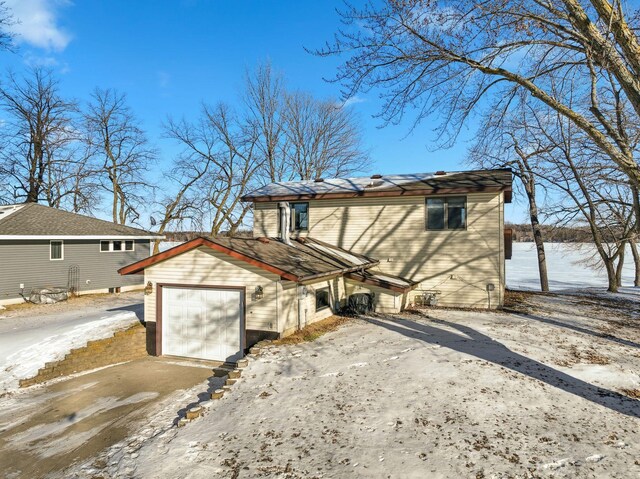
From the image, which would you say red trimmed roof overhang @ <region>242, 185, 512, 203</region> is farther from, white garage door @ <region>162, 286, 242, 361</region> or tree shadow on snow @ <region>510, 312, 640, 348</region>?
white garage door @ <region>162, 286, 242, 361</region>

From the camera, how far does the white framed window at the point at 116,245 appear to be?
73.3ft

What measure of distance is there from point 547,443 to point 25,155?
3636 cm

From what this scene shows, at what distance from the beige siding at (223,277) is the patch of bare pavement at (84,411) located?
182cm

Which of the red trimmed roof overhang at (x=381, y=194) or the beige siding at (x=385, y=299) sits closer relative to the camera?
the beige siding at (x=385, y=299)

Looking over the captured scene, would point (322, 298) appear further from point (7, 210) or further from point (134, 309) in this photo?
point (7, 210)

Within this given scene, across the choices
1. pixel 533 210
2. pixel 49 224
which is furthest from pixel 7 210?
pixel 533 210

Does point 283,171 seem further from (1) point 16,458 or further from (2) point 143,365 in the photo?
(1) point 16,458

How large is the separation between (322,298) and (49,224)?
15.9 m

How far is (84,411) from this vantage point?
306 inches

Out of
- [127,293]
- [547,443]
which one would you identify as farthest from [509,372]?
[127,293]

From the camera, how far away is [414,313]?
13.2 meters

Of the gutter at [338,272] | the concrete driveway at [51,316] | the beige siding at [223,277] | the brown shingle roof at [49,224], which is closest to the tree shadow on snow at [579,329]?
the gutter at [338,272]

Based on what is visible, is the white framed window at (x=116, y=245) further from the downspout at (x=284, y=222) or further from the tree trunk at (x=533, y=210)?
the tree trunk at (x=533, y=210)

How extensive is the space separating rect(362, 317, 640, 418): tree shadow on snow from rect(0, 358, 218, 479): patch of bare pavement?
5.42 meters
